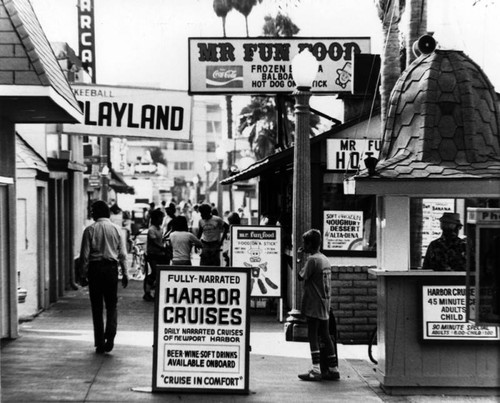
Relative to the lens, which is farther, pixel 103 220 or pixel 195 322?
pixel 103 220

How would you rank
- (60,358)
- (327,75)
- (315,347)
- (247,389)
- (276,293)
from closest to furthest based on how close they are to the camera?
(247,389) → (315,347) → (60,358) → (276,293) → (327,75)

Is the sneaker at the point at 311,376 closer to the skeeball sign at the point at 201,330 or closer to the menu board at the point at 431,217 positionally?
the skeeball sign at the point at 201,330

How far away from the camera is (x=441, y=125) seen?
397 inches

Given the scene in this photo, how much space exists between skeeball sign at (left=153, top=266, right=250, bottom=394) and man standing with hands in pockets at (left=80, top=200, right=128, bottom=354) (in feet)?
8.22

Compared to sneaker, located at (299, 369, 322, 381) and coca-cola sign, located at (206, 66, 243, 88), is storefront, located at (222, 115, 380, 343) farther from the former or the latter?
sneaker, located at (299, 369, 322, 381)

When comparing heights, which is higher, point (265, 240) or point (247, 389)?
point (265, 240)

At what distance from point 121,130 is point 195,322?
255 inches

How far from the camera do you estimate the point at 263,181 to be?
22516 millimetres

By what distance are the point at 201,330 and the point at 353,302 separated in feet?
15.6

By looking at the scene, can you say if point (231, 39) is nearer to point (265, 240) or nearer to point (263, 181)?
point (265, 240)

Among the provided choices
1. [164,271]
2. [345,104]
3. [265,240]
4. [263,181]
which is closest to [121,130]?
[265,240]

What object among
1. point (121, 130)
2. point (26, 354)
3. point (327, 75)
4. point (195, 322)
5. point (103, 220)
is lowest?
point (26, 354)

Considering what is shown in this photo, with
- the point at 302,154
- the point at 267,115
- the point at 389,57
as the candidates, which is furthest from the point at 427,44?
the point at 267,115

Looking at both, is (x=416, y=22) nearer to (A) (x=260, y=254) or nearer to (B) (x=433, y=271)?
(B) (x=433, y=271)
